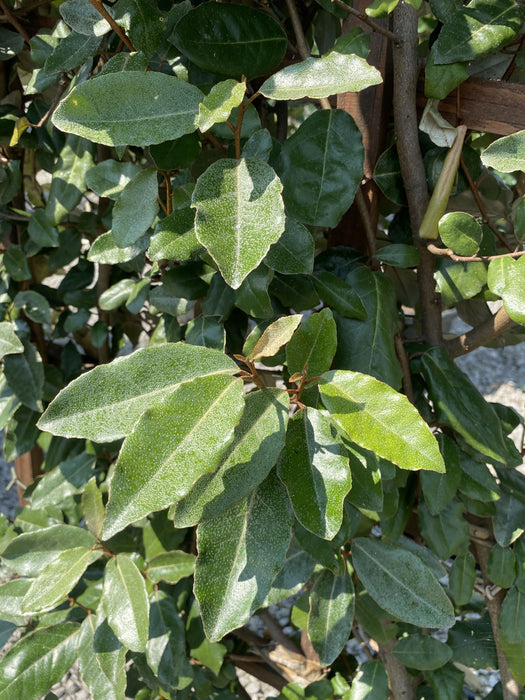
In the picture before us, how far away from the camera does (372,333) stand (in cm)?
66

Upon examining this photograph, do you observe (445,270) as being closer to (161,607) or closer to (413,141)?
(413,141)

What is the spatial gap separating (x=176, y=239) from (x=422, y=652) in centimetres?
62

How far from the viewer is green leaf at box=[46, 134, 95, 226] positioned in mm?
762

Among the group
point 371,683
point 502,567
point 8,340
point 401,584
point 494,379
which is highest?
point 8,340

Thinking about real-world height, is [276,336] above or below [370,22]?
below

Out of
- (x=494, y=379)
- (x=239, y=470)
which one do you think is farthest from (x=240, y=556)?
(x=494, y=379)

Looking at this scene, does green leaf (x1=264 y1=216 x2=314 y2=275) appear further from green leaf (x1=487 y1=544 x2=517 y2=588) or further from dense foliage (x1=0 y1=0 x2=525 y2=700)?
green leaf (x1=487 y1=544 x2=517 y2=588)

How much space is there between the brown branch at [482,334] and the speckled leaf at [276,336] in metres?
0.30

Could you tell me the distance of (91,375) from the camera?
1.51 ft

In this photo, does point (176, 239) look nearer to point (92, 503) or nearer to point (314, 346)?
point (314, 346)

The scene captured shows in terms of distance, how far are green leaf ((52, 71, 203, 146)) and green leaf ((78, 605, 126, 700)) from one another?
0.56m

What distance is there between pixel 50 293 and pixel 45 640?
0.51 m

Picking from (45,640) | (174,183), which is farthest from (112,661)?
(174,183)

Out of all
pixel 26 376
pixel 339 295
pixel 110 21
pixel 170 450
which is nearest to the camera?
pixel 170 450
